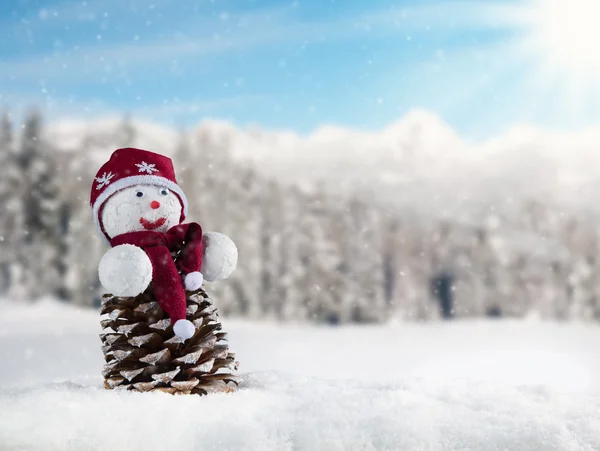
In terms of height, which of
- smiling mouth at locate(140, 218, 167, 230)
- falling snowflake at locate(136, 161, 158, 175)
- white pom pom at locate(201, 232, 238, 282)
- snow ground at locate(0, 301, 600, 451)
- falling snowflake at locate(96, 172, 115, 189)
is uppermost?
falling snowflake at locate(136, 161, 158, 175)

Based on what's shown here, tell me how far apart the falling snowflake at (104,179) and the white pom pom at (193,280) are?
0.54 metres

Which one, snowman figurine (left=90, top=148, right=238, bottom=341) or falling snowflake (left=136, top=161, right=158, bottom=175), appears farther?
falling snowflake (left=136, top=161, right=158, bottom=175)

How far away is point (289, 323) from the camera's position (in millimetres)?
7824

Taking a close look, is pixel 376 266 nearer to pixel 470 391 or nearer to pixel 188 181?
pixel 188 181

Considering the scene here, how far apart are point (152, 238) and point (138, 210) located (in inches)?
5.4

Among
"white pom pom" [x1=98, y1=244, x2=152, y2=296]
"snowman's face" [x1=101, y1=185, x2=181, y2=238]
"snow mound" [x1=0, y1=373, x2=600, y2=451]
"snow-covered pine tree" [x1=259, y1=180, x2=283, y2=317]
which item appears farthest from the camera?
"snow-covered pine tree" [x1=259, y1=180, x2=283, y2=317]

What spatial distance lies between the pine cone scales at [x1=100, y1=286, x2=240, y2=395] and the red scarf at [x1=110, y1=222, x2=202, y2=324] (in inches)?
2.5

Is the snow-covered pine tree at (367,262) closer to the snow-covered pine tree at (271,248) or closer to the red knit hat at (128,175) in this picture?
the snow-covered pine tree at (271,248)

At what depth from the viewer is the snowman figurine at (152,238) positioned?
247cm

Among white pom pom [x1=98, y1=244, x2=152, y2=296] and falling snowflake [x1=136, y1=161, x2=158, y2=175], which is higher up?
falling snowflake [x1=136, y1=161, x2=158, y2=175]

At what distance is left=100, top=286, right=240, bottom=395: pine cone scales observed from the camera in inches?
99.3

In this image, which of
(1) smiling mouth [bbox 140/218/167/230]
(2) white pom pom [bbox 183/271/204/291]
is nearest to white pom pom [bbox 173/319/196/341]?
(2) white pom pom [bbox 183/271/204/291]

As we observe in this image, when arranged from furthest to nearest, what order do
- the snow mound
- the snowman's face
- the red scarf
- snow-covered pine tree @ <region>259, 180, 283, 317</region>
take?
snow-covered pine tree @ <region>259, 180, 283, 317</region>, the snowman's face, the red scarf, the snow mound

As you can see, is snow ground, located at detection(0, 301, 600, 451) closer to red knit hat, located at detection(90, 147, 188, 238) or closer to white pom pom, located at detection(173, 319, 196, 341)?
white pom pom, located at detection(173, 319, 196, 341)
